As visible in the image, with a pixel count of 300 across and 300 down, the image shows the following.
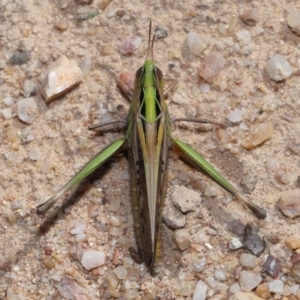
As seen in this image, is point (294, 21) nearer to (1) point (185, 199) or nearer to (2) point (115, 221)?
(1) point (185, 199)

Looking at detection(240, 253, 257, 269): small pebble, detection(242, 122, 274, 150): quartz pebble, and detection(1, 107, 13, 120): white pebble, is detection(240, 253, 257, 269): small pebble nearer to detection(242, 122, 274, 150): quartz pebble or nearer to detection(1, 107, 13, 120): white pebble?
detection(242, 122, 274, 150): quartz pebble

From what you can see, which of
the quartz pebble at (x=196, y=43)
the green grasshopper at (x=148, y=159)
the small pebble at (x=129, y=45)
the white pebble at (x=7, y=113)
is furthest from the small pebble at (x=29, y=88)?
the quartz pebble at (x=196, y=43)

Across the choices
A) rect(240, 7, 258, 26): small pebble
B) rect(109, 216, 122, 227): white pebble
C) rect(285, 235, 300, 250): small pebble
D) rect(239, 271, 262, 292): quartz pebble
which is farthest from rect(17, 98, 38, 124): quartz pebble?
rect(285, 235, 300, 250): small pebble

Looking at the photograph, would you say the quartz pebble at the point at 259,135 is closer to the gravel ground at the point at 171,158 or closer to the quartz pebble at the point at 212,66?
the gravel ground at the point at 171,158

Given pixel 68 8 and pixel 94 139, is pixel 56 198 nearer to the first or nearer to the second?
pixel 94 139

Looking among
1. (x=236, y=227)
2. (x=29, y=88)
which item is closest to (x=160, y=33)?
(x=29, y=88)

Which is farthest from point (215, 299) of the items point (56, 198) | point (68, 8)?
point (68, 8)
